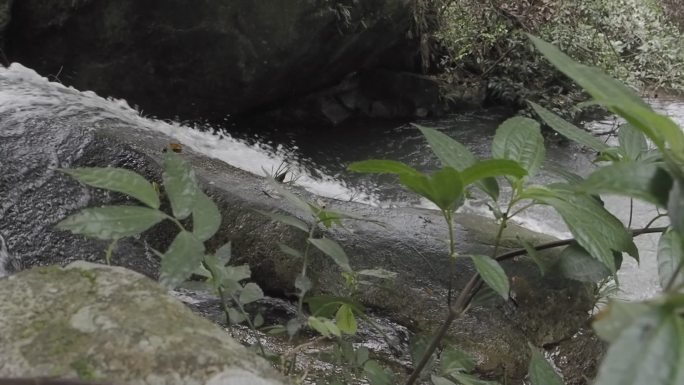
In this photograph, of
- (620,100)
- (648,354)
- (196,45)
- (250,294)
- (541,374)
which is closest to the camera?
(648,354)

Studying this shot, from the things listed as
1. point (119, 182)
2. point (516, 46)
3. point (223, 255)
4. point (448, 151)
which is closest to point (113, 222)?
point (119, 182)

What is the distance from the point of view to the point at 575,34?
821cm

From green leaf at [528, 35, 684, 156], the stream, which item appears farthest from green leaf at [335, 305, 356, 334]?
the stream

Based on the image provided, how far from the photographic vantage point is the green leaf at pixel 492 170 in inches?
31.5

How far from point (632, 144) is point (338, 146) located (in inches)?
229

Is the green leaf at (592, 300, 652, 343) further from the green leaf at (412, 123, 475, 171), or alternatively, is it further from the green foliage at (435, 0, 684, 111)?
the green foliage at (435, 0, 684, 111)

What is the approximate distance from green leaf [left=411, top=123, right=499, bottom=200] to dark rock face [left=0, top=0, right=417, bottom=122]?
Answer: 188 inches

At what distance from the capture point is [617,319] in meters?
0.46

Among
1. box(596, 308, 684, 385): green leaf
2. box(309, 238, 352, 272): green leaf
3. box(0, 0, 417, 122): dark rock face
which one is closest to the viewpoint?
box(596, 308, 684, 385): green leaf

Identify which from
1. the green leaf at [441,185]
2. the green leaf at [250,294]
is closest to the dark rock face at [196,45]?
the green leaf at [250,294]

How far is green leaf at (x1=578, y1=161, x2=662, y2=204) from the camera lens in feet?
1.94

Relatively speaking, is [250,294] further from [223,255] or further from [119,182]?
[119,182]

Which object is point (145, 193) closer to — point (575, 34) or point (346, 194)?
point (346, 194)

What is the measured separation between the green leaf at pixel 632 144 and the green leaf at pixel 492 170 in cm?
31
